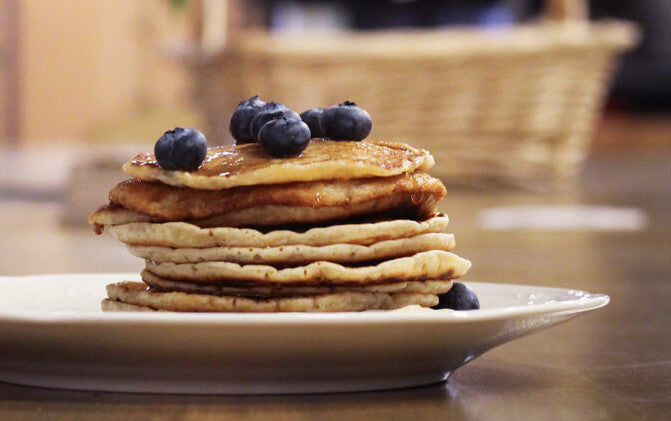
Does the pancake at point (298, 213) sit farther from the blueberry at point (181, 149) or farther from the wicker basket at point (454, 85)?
the wicker basket at point (454, 85)

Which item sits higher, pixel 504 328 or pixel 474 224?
pixel 504 328

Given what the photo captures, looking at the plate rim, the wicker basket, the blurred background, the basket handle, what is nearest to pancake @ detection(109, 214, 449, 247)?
the plate rim

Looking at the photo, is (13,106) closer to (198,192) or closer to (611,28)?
(611,28)

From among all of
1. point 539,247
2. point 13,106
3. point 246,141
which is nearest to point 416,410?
point 246,141

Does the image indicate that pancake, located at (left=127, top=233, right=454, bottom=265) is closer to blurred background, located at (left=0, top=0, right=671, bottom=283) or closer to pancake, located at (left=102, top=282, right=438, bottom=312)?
pancake, located at (left=102, top=282, right=438, bottom=312)

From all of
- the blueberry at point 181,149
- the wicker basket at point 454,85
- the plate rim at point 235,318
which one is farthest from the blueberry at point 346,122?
the wicker basket at point 454,85

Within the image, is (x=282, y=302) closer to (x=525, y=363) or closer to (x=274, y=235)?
(x=274, y=235)
